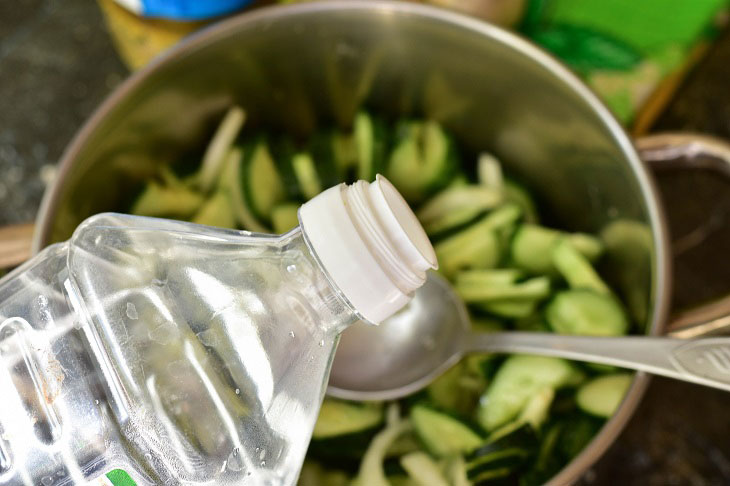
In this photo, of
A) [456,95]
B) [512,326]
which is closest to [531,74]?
[456,95]

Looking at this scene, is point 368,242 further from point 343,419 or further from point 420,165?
point 420,165

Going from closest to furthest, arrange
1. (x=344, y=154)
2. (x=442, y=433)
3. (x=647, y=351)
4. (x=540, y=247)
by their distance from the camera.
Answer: (x=647, y=351)
(x=442, y=433)
(x=540, y=247)
(x=344, y=154)

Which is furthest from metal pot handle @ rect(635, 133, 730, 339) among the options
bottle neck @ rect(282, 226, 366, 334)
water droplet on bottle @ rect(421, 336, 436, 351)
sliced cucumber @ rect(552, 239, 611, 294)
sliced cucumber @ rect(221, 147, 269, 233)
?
sliced cucumber @ rect(221, 147, 269, 233)

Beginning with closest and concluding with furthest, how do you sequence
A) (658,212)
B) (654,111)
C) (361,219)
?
(361,219) < (658,212) < (654,111)

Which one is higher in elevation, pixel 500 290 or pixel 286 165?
pixel 286 165

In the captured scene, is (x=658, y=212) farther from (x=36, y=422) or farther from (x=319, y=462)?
(x=36, y=422)

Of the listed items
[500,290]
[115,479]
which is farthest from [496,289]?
[115,479]

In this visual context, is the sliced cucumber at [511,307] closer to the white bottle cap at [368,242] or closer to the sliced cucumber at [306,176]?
the sliced cucumber at [306,176]
